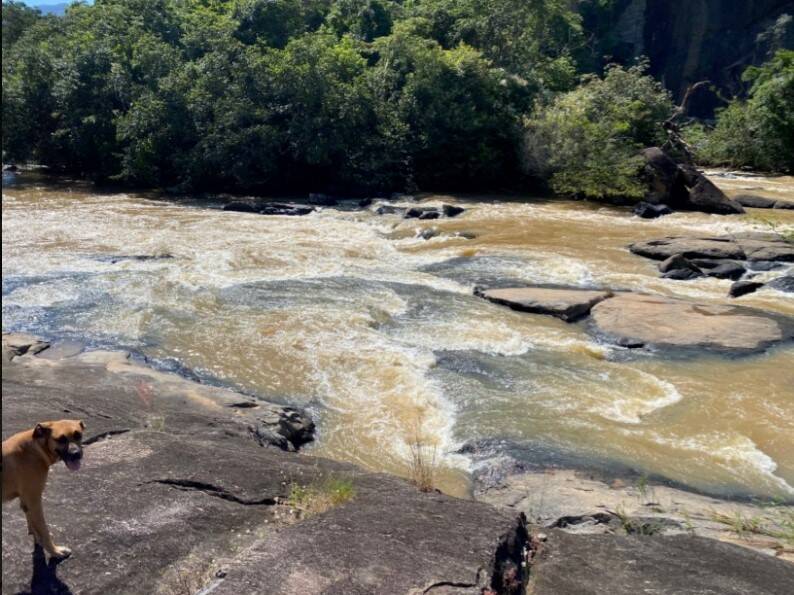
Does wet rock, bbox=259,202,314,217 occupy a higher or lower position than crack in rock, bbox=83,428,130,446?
higher

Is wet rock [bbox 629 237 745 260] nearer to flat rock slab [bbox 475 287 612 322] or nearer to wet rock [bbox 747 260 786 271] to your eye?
wet rock [bbox 747 260 786 271]

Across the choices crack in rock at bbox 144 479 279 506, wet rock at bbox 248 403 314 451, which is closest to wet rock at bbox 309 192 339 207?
wet rock at bbox 248 403 314 451

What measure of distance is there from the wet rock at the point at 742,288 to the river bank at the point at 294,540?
8.87 m

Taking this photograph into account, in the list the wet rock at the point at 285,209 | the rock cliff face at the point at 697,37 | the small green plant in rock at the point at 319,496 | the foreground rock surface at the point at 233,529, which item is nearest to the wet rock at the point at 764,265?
the wet rock at the point at 285,209

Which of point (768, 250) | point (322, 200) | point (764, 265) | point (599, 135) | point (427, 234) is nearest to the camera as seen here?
point (764, 265)

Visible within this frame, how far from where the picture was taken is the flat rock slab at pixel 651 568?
13.3 ft

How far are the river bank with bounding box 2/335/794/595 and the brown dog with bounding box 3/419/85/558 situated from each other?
0.27m

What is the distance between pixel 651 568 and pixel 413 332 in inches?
284

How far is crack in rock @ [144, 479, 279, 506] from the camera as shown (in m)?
4.62

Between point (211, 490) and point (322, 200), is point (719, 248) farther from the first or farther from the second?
point (211, 490)

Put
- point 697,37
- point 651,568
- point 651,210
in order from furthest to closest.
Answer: point 697,37
point 651,210
point 651,568

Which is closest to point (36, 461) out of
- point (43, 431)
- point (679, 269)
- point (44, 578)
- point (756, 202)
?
point (43, 431)

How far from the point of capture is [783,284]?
1392 centimetres

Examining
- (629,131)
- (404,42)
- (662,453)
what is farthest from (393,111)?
(662,453)
